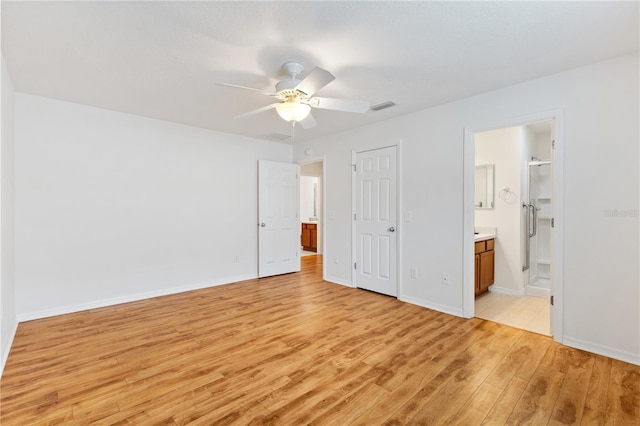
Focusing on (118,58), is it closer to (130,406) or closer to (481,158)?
(130,406)

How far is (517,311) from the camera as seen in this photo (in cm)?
358

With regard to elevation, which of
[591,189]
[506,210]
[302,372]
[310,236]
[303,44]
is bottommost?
[302,372]

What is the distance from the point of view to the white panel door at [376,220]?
414 centimetres

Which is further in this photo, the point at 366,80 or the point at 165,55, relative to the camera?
the point at 366,80

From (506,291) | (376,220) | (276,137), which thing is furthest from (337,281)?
(276,137)

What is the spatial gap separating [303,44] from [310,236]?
6816mm

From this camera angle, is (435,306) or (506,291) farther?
(506,291)

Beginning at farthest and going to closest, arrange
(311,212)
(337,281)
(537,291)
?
(311,212) → (337,281) → (537,291)

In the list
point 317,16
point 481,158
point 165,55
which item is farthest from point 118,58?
point 481,158

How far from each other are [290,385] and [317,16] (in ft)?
8.18

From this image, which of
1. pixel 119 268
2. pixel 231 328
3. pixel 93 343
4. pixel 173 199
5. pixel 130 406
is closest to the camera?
pixel 130 406

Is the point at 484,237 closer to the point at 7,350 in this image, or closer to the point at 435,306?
Result: the point at 435,306

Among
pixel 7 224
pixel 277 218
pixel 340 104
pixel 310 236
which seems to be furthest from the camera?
pixel 310 236

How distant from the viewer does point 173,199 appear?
439 cm
